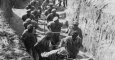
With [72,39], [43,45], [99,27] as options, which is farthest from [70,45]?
[99,27]

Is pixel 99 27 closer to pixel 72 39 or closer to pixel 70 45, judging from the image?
pixel 72 39

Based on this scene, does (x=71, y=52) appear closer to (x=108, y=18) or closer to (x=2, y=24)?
(x=108, y=18)

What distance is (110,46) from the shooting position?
1012 centimetres

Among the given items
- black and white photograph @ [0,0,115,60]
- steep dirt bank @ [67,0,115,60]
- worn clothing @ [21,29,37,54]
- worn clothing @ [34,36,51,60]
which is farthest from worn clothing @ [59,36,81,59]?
worn clothing @ [21,29,37,54]

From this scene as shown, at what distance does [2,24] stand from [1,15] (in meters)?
1.52

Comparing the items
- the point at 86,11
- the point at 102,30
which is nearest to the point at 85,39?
the point at 86,11

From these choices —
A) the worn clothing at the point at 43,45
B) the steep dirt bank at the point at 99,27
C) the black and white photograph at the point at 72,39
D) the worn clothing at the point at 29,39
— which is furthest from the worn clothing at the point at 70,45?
the worn clothing at the point at 29,39

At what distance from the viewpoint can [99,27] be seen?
38.9 ft

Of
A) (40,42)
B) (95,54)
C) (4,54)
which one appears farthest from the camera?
(95,54)

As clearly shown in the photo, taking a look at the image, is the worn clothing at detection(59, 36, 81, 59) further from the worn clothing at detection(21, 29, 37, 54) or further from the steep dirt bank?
the worn clothing at detection(21, 29, 37, 54)

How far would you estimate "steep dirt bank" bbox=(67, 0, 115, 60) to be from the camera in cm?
1040

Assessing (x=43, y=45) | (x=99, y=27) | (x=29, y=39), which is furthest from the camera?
(x=99, y=27)

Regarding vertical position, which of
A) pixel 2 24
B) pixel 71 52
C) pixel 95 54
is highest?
pixel 2 24

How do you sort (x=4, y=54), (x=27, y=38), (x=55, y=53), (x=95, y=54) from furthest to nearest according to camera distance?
(x=95, y=54)
(x=27, y=38)
(x=4, y=54)
(x=55, y=53)
